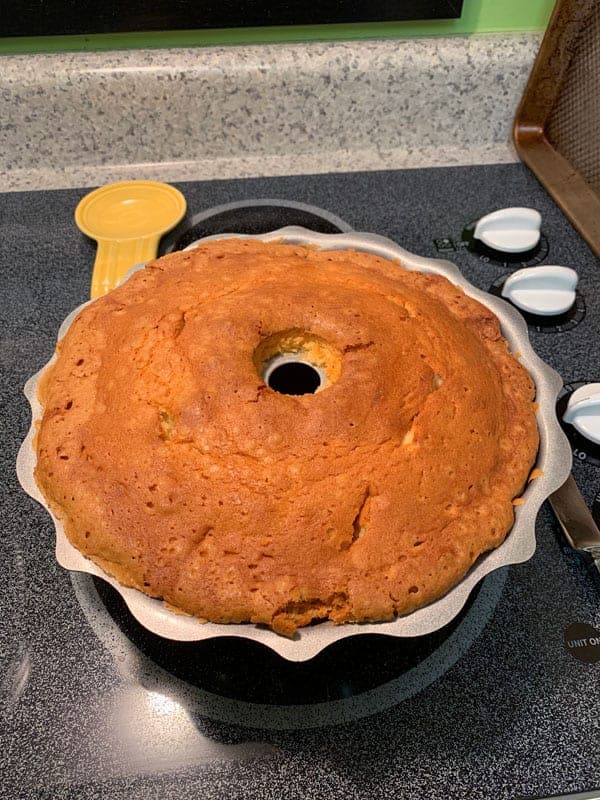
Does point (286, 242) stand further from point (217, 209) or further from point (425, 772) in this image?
point (425, 772)

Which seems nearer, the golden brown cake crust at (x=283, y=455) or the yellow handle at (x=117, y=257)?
the golden brown cake crust at (x=283, y=455)

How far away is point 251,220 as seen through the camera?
1.51 metres

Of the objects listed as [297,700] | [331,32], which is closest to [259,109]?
[331,32]

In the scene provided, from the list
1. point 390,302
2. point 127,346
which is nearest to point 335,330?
point 390,302

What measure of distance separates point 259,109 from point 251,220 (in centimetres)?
33

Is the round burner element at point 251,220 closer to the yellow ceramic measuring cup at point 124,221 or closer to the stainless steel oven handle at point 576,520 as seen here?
the yellow ceramic measuring cup at point 124,221

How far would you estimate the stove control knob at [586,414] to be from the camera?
1.08 meters

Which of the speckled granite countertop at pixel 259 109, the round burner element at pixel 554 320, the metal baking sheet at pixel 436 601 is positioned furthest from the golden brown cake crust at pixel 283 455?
the speckled granite countertop at pixel 259 109

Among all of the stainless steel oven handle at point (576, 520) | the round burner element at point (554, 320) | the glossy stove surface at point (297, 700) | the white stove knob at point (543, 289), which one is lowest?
the glossy stove surface at point (297, 700)

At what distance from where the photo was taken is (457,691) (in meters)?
0.87

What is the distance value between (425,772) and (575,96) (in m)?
1.56

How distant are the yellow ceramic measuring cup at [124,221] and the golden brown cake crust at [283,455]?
1.60 feet

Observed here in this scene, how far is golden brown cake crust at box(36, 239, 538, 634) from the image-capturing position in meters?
0.74

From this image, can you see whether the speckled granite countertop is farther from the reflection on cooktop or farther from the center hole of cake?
the reflection on cooktop
